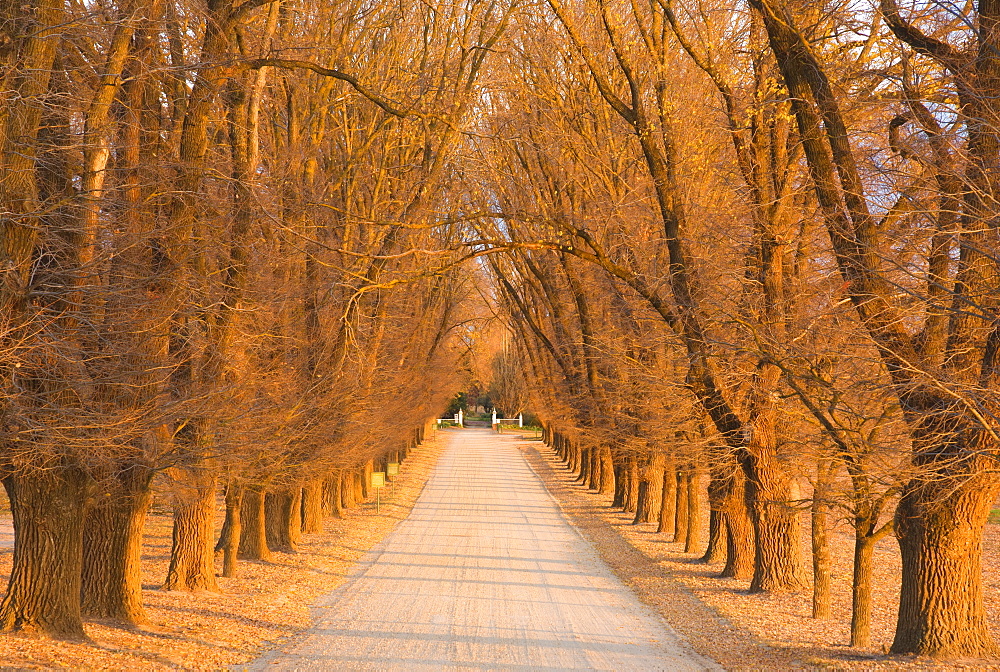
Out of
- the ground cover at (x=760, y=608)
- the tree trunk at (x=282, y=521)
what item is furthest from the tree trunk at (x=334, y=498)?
the ground cover at (x=760, y=608)

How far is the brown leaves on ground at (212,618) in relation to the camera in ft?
30.2

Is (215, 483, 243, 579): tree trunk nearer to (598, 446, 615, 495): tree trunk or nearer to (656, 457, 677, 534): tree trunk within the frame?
(656, 457, 677, 534): tree trunk

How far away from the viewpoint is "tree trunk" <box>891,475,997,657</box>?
30.6ft

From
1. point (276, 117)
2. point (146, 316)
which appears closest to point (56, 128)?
point (146, 316)

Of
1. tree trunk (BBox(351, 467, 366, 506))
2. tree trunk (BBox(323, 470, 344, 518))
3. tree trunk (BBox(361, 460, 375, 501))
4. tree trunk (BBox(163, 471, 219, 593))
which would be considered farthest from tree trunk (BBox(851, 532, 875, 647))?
tree trunk (BBox(361, 460, 375, 501))

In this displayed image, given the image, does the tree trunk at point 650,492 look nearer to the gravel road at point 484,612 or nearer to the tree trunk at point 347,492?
the gravel road at point 484,612

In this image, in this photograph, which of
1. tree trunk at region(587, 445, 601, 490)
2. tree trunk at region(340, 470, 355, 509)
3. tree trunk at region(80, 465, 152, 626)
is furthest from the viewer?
tree trunk at region(587, 445, 601, 490)

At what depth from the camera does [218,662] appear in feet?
33.4

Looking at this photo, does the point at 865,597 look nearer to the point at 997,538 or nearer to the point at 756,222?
the point at 756,222

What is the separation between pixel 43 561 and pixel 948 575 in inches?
369

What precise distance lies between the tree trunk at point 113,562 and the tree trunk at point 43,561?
1.47m

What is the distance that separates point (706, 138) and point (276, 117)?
847 centimetres

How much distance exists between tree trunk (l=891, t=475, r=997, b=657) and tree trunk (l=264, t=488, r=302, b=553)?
45.5ft

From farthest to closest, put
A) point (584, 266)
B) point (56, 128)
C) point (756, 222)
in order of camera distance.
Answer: point (584, 266)
point (756, 222)
point (56, 128)
